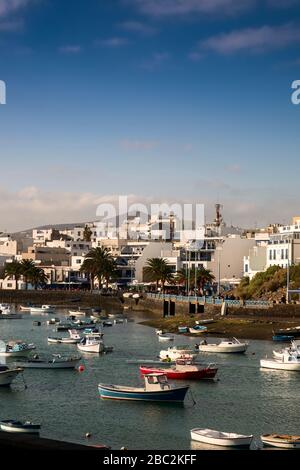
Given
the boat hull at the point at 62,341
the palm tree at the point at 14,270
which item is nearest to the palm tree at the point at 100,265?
the palm tree at the point at 14,270

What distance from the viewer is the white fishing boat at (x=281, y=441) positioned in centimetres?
Result: 2770

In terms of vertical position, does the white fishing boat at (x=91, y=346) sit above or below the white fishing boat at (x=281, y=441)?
above

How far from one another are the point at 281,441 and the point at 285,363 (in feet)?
69.9

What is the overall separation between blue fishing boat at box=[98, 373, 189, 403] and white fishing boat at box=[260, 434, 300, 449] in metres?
9.22

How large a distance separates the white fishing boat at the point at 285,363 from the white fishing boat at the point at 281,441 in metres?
20.5

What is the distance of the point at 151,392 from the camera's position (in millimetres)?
37219

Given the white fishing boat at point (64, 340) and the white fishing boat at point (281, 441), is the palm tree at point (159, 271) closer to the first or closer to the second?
the white fishing boat at point (64, 340)

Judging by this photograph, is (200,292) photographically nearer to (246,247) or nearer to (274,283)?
(246,247)

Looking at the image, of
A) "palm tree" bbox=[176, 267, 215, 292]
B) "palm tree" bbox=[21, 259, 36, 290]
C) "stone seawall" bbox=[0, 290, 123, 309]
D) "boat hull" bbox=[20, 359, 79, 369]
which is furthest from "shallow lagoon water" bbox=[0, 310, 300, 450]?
"palm tree" bbox=[21, 259, 36, 290]

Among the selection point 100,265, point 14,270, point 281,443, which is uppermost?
point 100,265

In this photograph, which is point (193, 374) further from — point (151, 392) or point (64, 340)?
point (64, 340)

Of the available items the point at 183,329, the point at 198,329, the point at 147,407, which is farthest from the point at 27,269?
the point at 147,407

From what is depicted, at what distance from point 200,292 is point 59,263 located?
64.6 metres

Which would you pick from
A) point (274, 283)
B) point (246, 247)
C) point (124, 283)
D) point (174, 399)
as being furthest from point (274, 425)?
point (124, 283)
